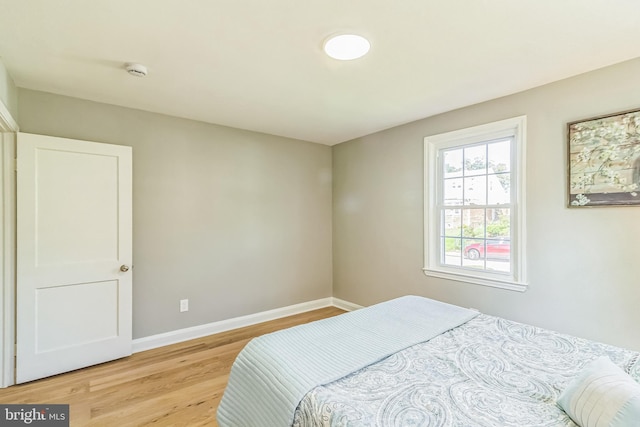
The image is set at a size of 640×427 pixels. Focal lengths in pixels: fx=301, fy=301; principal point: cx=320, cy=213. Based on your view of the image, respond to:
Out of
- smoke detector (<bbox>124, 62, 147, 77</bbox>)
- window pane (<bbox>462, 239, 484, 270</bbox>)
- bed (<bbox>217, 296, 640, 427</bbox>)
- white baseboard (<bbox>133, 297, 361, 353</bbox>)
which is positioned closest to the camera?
bed (<bbox>217, 296, 640, 427</bbox>)

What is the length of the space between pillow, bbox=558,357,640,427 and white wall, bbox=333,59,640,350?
4.32 feet

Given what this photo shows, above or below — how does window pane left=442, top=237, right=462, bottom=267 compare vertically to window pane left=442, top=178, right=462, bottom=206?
below

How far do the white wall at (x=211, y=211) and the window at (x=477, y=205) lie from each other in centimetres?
168

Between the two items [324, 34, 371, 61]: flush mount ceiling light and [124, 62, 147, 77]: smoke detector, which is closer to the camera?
[324, 34, 371, 61]: flush mount ceiling light

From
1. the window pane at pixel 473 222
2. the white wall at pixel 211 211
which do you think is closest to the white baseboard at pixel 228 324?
the white wall at pixel 211 211

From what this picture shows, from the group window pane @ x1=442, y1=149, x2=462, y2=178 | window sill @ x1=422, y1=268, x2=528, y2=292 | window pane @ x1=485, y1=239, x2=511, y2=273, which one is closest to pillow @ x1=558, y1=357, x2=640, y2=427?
window sill @ x1=422, y1=268, x2=528, y2=292

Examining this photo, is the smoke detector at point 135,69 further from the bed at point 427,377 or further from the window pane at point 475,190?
the window pane at point 475,190

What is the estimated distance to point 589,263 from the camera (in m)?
2.22

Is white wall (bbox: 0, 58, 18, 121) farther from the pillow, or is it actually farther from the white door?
the pillow

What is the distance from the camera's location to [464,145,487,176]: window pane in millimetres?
2932

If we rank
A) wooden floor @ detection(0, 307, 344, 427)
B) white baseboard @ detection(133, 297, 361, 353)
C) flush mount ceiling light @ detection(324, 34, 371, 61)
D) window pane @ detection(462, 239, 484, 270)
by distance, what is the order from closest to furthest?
flush mount ceiling light @ detection(324, 34, 371, 61), wooden floor @ detection(0, 307, 344, 427), window pane @ detection(462, 239, 484, 270), white baseboard @ detection(133, 297, 361, 353)

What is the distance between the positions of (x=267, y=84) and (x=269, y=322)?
2766mm

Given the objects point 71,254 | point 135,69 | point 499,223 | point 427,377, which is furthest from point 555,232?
point 71,254

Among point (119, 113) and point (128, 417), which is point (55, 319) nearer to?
point (128, 417)
